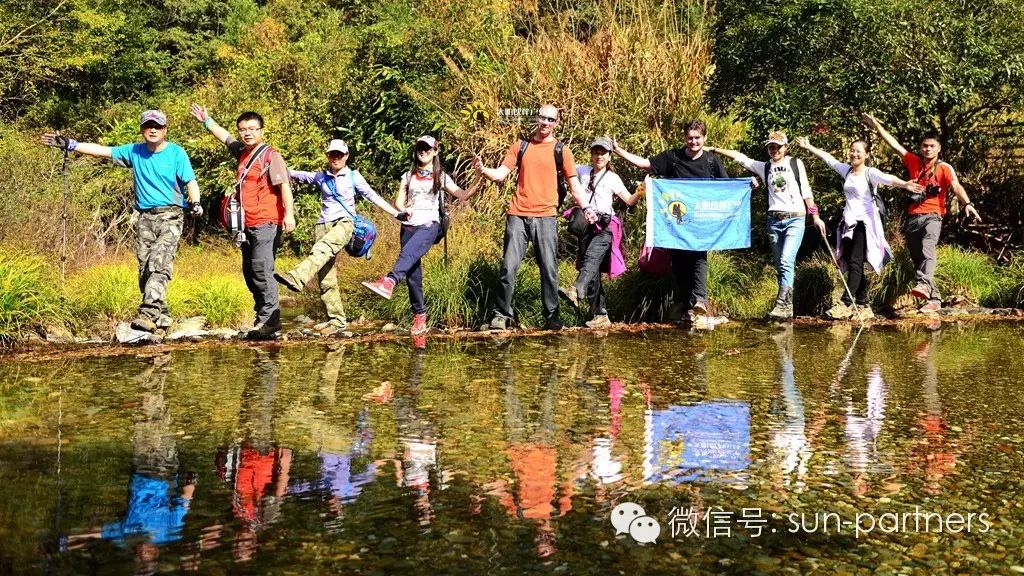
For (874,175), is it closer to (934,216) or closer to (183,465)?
(934,216)

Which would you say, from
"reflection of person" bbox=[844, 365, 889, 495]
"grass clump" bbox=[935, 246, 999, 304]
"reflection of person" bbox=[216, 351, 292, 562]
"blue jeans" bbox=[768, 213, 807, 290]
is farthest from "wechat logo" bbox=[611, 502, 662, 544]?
"grass clump" bbox=[935, 246, 999, 304]

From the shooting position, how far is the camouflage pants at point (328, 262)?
10.5 meters

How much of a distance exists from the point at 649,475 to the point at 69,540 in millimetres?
2644

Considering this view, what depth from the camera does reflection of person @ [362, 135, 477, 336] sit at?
10.6m

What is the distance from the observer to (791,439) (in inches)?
252

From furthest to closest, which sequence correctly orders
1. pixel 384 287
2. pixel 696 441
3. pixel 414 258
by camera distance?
pixel 414 258 → pixel 384 287 → pixel 696 441

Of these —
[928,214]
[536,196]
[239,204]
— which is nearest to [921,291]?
→ [928,214]

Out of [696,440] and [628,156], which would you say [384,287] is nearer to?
[628,156]

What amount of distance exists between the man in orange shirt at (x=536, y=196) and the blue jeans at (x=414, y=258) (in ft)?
2.33

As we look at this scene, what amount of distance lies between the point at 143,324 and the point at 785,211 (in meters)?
6.30

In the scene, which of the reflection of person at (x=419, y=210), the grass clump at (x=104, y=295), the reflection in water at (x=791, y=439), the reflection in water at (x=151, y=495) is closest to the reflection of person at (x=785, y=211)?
the reflection in water at (x=791, y=439)

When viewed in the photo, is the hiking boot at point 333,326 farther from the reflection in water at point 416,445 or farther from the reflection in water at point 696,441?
the reflection in water at point 696,441

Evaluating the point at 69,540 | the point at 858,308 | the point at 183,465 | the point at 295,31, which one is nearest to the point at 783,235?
the point at 858,308

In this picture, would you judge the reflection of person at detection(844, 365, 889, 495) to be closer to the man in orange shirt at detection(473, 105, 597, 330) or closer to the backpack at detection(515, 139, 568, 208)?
the man in orange shirt at detection(473, 105, 597, 330)
